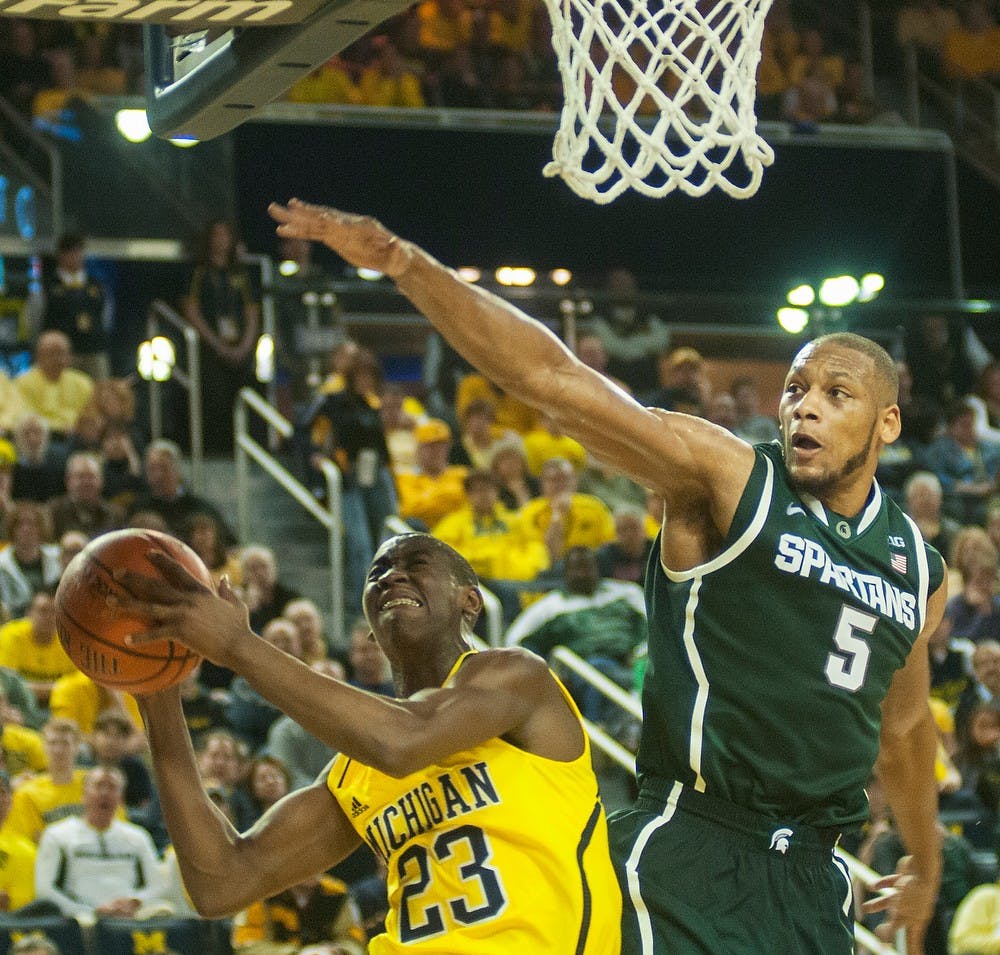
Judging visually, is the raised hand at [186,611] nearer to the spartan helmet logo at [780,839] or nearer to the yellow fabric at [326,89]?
the spartan helmet logo at [780,839]

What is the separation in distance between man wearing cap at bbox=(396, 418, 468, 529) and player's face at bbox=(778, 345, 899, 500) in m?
6.57

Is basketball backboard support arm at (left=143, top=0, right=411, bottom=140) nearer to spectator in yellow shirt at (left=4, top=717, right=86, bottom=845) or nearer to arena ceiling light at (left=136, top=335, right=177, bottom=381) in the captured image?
spectator in yellow shirt at (left=4, top=717, right=86, bottom=845)

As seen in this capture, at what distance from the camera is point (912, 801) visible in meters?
4.41

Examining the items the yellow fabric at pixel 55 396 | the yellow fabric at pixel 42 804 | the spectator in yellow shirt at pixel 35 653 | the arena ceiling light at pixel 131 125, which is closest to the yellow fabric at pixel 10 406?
the yellow fabric at pixel 55 396

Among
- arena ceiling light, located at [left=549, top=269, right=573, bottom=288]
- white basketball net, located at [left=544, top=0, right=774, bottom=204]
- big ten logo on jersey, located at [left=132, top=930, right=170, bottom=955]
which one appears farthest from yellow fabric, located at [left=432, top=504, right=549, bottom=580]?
white basketball net, located at [left=544, top=0, right=774, bottom=204]

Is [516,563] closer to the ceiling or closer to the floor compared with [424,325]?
A: closer to the floor

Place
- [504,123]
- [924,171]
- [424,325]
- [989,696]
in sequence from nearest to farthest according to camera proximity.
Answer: [989,696], [424,325], [504,123], [924,171]

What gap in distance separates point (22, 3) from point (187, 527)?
239 inches

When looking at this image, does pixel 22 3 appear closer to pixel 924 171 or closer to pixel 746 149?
pixel 746 149

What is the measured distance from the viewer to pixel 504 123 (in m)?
13.9

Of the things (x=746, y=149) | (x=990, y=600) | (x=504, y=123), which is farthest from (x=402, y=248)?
(x=504, y=123)

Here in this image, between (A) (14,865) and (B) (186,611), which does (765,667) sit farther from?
(A) (14,865)

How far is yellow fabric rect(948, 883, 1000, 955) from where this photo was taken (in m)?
7.70

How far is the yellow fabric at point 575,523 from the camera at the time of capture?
33.6ft
